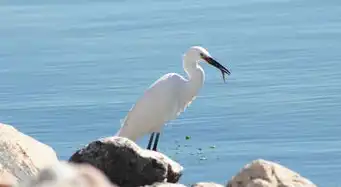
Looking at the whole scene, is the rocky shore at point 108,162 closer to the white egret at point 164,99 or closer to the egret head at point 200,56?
the white egret at point 164,99

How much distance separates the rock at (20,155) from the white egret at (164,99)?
2.73m

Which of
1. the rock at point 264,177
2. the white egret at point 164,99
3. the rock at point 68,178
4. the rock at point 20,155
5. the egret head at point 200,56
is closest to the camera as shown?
the rock at point 68,178

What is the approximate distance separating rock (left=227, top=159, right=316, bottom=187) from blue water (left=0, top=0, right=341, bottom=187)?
3.54m

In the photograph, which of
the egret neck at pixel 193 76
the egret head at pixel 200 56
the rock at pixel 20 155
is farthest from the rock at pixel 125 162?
the egret neck at pixel 193 76

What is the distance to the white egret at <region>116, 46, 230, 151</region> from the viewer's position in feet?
37.2

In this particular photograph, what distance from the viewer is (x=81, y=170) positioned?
3.50 m

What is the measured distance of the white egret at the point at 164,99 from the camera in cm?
1134

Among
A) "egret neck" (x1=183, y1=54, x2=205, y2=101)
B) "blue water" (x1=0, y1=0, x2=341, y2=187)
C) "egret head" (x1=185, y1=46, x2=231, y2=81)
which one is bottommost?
"blue water" (x1=0, y1=0, x2=341, y2=187)

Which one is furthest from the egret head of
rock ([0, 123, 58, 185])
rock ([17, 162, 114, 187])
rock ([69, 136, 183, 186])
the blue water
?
rock ([17, 162, 114, 187])

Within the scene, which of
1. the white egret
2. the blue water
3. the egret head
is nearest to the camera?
the white egret

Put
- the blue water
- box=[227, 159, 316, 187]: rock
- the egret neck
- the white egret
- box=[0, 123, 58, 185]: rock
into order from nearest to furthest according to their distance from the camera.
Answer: box=[227, 159, 316, 187]: rock, box=[0, 123, 58, 185]: rock, the white egret, the egret neck, the blue water

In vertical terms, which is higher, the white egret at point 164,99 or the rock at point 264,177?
the rock at point 264,177

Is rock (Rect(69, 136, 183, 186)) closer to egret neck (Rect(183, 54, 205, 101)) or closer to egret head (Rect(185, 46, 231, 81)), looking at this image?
Answer: egret head (Rect(185, 46, 231, 81))

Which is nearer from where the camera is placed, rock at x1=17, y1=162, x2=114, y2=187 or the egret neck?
rock at x1=17, y1=162, x2=114, y2=187
